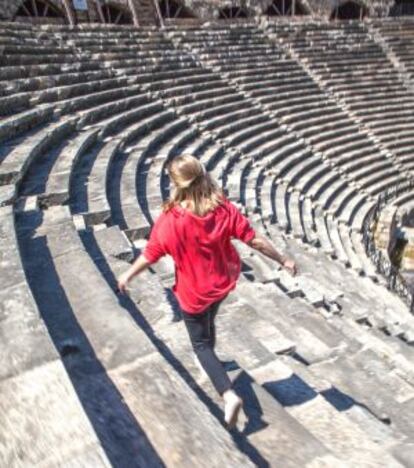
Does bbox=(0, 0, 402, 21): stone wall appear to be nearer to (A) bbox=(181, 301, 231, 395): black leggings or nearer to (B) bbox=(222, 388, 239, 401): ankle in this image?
(A) bbox=(181, 301, 231, 395): black leggings

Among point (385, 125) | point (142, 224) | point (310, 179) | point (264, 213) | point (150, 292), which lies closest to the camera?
point (150, 292)

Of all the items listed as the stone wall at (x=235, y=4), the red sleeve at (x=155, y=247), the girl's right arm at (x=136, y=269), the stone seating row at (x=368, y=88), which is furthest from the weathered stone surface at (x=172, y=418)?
the stone wall at (x=235, y=4)

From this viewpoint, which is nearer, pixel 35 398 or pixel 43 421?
pixel 43 421

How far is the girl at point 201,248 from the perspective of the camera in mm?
2389

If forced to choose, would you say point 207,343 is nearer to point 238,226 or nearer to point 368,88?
point 238,226

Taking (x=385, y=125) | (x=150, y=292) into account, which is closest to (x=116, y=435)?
(x=150, y=292)

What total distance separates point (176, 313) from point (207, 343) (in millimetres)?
956

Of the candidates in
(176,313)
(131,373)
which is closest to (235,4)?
(176,313)

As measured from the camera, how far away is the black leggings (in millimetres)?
2555

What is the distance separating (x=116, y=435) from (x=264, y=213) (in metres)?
7.58

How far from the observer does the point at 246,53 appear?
17.9 metres

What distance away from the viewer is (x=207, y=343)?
2648 millimetres

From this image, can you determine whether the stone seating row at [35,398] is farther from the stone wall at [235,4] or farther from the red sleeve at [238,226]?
the stone wall at [235,4]

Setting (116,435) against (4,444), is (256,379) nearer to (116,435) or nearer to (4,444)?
(116,435)
